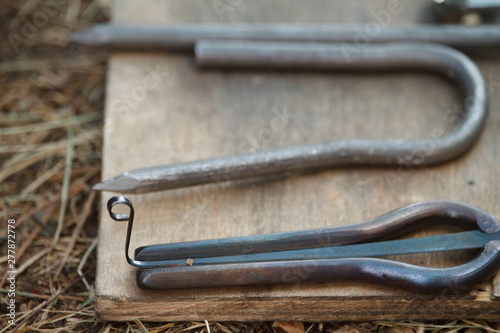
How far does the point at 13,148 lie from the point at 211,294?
0.80 meters

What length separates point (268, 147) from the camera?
1.44m

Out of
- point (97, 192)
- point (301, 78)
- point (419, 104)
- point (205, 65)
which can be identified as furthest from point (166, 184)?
point (419, 104)

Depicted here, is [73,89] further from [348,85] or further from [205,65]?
[348,85]

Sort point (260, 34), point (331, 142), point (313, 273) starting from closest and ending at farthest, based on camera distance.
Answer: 1. point (313, 273)
2. point (331, 142)
3. point (260, 34)

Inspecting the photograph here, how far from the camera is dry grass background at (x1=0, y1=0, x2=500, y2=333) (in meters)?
1.23

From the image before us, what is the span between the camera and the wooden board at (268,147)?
120cm

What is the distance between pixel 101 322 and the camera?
1234mm
